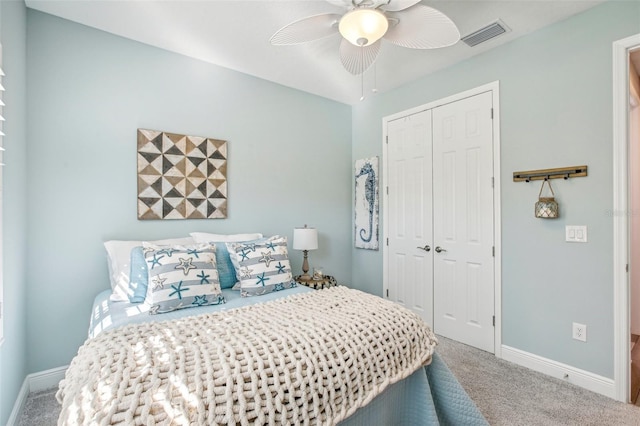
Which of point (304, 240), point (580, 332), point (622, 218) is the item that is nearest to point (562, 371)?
point (580, 332)

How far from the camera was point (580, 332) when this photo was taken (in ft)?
7.39

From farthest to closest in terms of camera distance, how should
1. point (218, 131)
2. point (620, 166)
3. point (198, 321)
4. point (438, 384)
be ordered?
point (218, 131) < point (620, 166) < point (438, 384) < point (198, 321)

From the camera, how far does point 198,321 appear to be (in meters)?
1.61

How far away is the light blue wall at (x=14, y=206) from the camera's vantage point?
5.61ft

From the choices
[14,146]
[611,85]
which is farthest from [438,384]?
[14,146]

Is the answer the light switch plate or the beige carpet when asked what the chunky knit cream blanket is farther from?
the light switch plate

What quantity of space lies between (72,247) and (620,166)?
12.7 feet

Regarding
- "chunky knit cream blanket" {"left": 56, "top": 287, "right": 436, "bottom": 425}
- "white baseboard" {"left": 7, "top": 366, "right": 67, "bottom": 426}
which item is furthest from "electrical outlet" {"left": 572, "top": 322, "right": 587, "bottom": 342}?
"white baseboard" {"left": 7, "top": 366, "right": 67, "bottom": 426}

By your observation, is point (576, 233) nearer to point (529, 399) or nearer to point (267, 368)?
point (529, 399)

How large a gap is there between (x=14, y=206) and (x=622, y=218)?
383 centimetres

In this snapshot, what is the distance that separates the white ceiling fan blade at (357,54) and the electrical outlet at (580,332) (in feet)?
7.92

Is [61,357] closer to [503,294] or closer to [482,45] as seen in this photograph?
[503,294]

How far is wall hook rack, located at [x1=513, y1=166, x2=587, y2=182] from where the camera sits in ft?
7.33

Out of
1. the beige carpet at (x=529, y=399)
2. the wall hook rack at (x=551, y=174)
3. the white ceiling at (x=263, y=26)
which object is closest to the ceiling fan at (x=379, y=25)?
the white ceiling at (x=263, y=26)
